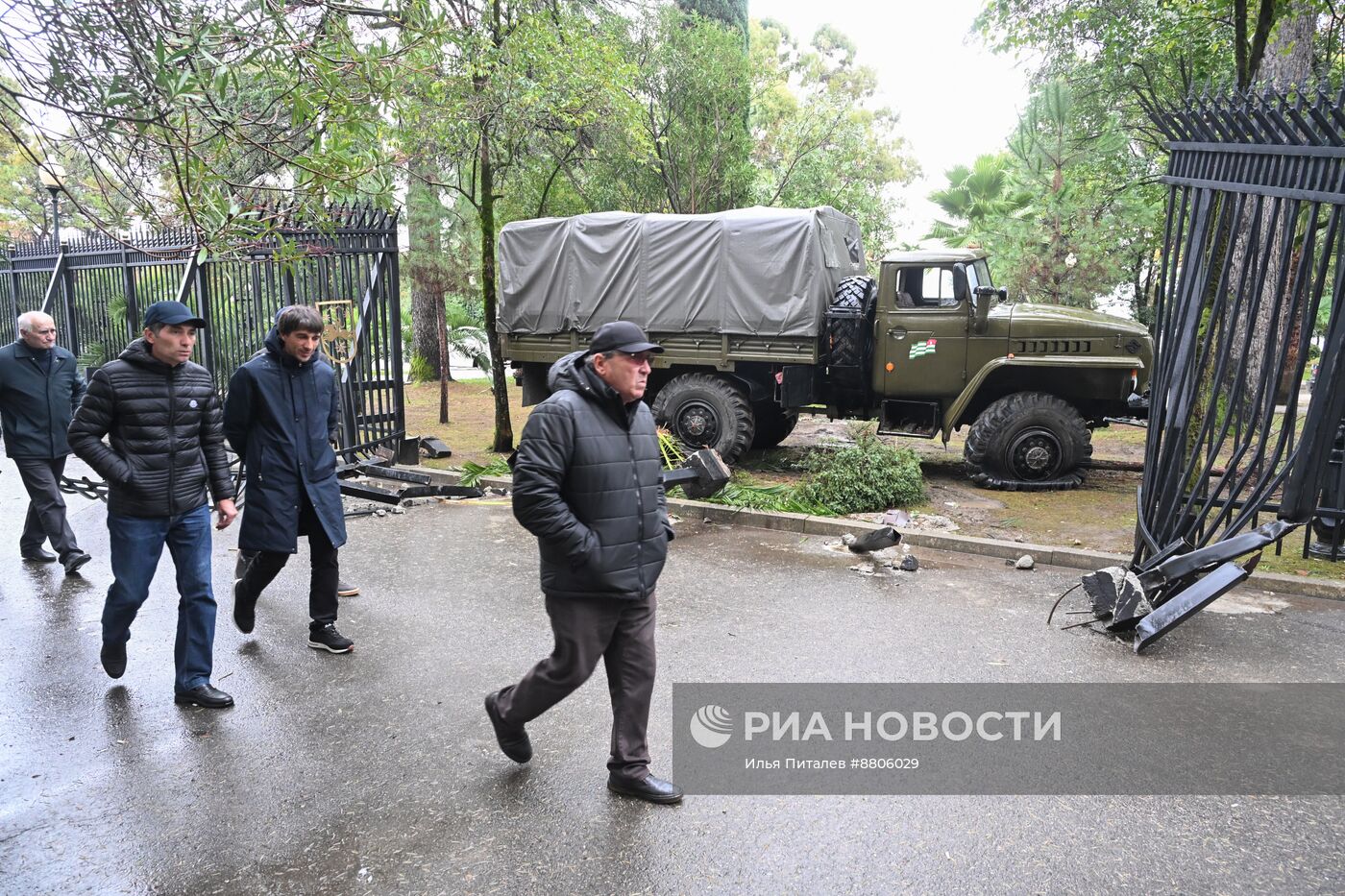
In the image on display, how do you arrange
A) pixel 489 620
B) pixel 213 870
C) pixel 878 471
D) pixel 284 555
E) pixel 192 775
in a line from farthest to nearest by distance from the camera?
pixel 878 471, pixel 489 620, pixel 284 555, pixel 192 775, pixel 213 870

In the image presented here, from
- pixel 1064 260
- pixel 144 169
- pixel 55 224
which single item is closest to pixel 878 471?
pixel 144 169

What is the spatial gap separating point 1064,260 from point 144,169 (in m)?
16.7

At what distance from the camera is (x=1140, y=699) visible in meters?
4.63

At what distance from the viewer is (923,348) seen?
10266 millimetres

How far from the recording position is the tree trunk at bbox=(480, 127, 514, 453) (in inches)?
449

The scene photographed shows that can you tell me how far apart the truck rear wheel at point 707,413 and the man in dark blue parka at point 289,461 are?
19.8 ft

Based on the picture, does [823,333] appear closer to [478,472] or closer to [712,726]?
[478,472]

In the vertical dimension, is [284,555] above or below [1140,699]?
above

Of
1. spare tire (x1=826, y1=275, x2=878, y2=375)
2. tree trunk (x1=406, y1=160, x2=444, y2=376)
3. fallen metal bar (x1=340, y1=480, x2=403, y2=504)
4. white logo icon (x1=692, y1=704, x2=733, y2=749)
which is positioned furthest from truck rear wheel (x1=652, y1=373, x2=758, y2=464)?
tree trunk (x1=406, y1=160, x2=444, y2=376)

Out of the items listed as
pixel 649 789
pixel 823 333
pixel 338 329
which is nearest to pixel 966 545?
pixel 823 333

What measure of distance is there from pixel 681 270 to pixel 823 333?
5.84ft

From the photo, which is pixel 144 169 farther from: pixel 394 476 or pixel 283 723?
pixel 394 476

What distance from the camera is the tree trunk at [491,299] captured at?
11.4 meters

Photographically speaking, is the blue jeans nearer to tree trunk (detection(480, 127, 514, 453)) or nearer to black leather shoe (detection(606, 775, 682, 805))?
black leather shoe (detection(606, 775, 682, 805))
